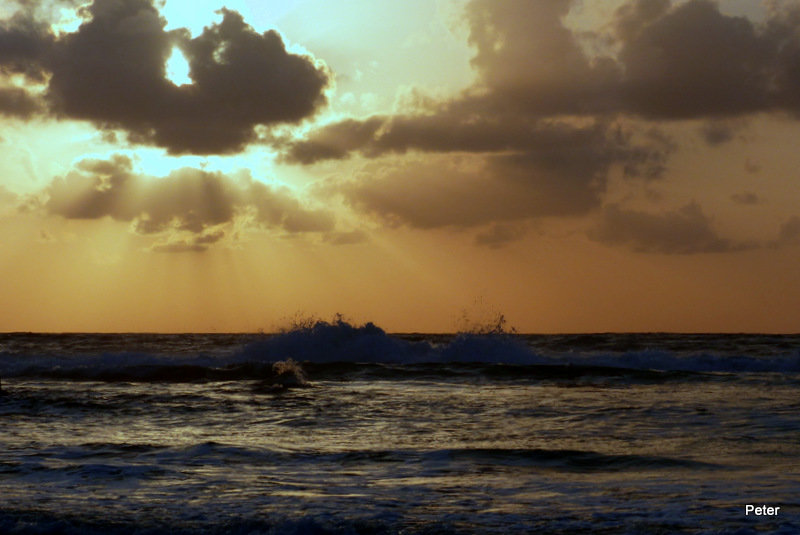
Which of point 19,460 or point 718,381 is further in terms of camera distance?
point 718,381

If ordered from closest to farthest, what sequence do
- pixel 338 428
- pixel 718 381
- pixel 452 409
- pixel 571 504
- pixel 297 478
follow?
pixel 571 504
pixel 297 478
pixel 338 428
pixel 452 409
pixel 718 381

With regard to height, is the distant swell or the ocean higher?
the distant swell

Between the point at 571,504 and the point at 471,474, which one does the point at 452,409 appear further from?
the point at 571,504

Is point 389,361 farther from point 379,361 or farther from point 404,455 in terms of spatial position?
point 404,455

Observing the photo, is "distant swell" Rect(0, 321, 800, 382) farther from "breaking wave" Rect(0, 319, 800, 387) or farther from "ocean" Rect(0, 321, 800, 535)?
"ocean" Rect(0, 321, 800, 535)

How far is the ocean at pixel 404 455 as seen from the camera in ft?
29.3

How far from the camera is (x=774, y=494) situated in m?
9.77

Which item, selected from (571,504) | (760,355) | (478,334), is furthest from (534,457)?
(760,355)

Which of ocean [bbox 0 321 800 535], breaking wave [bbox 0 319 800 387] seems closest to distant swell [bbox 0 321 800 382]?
breaking wave [bbox 0 319 800 387]

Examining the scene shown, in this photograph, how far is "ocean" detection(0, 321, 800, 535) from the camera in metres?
8.92

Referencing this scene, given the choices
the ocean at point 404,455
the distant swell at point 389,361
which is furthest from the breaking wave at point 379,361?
the ocean at point 404,455

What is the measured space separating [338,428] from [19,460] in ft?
18.9

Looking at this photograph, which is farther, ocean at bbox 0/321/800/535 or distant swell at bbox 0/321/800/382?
distant swell at bbox 0/321/800/382

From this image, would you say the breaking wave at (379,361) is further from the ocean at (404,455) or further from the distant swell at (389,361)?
the ocean at (404,455)
